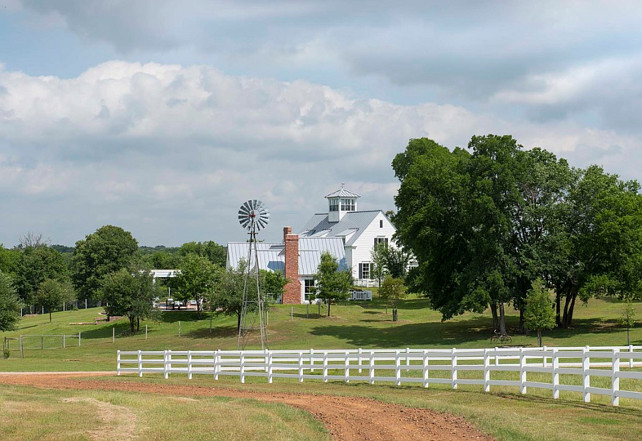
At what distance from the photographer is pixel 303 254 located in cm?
9400

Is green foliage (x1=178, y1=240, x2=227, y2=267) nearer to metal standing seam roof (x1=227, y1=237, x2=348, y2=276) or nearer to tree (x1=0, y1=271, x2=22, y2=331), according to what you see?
metal standing seam roof (x1=227, y1=237, x2=348, y2=276)

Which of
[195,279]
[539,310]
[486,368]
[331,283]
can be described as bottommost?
[486,368]

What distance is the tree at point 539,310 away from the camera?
168 ft

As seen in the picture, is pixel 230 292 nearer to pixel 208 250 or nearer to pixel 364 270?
pixel 364 270

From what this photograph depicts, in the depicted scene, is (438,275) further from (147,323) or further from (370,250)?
(370,250)

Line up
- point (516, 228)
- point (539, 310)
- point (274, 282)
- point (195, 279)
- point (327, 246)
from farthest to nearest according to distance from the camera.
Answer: point (327, 246) < point (274, 282) < point (195, 279) < point (516, 228) < point (539, 310)

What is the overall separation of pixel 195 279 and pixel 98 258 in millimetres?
30806

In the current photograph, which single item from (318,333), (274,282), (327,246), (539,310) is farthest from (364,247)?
(539,310)

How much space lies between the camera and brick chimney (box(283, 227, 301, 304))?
3438 inches

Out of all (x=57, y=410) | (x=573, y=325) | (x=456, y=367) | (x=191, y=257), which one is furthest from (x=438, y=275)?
(x=57, y=410)

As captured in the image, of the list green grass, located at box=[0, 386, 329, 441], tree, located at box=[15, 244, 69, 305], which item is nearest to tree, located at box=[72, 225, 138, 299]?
tree, located at box=[15, 244, 69, 305]

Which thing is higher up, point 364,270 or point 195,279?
point 364,270

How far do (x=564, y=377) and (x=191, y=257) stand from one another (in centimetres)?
5813

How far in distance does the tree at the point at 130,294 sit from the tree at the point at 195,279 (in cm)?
735
